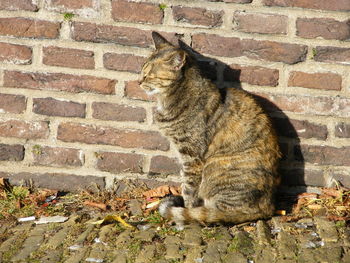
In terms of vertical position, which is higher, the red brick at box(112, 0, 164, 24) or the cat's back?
the red brick at box(112, 0, 164, 24)

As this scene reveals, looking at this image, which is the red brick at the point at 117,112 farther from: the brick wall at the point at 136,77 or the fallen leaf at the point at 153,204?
the fallen leaf at the point at 153,204

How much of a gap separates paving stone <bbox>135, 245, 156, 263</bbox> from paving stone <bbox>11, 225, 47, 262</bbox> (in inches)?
24.5

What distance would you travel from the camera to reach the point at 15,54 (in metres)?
3.30

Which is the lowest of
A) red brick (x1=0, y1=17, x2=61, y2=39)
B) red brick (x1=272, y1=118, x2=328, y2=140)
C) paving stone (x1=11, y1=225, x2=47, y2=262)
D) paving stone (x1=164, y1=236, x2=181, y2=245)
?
paving stone (x1=11, y1=225, x2=47, y2=262)

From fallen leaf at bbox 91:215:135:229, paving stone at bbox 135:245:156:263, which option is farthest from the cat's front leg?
paving stone at bbox 135:245:156:263

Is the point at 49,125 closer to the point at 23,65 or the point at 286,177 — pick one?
the point at 23,65

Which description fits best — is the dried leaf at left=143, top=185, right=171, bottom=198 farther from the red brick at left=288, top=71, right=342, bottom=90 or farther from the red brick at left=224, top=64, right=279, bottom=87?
the red brick at left=288, top=71, right=342, bottom=90

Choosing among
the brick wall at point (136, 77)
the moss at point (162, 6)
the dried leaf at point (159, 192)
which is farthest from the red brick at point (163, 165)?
the moss at point (162, 6)

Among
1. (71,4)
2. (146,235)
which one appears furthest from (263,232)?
(71,4)

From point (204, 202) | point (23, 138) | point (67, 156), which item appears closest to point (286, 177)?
point (204, 202)

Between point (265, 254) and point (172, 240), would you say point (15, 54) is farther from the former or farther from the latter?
point (265, 254)

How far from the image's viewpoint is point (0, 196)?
3400 mm

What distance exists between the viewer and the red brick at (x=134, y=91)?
3352mm

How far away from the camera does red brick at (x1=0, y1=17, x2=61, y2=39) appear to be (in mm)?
3246
